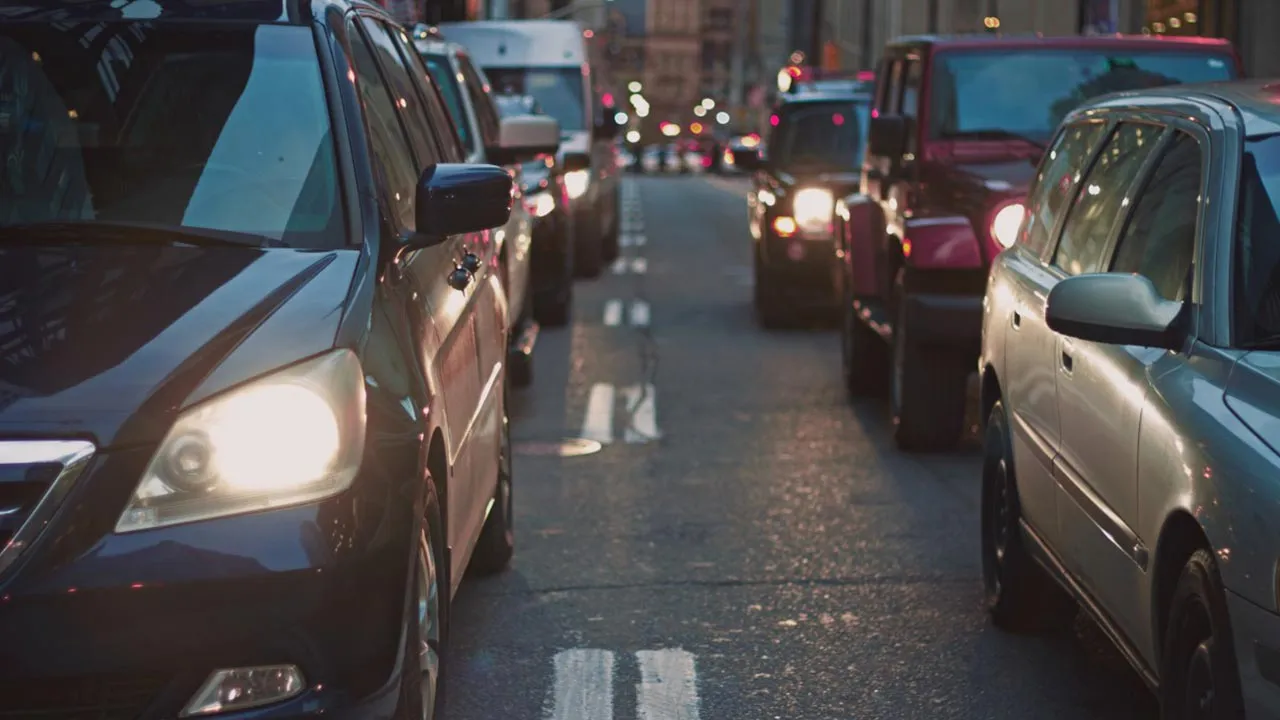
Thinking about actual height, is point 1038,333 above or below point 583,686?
above

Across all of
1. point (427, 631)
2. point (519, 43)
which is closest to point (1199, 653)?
point (427, 631)

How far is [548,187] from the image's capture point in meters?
15.3

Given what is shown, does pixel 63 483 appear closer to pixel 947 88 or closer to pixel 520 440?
pixel 520 440

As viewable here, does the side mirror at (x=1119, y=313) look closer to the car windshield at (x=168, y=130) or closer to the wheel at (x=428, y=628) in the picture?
the wheel at (x=428, y=628)

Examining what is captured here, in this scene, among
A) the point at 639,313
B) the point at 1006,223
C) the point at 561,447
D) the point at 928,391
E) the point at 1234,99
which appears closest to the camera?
the point at 1234,99

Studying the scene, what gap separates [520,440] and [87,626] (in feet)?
22.1

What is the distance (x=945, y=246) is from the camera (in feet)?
30.8

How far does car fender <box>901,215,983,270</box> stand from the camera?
9.33 m

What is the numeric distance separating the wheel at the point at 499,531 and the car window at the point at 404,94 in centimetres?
107

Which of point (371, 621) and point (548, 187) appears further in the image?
point (548, 187)

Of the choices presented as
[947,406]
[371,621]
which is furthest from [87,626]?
[947,406]

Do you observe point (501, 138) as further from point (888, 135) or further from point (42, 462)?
point (42, 462)

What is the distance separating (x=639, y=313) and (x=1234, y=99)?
12762 mm

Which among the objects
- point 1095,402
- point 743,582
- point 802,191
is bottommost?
point 743,582
